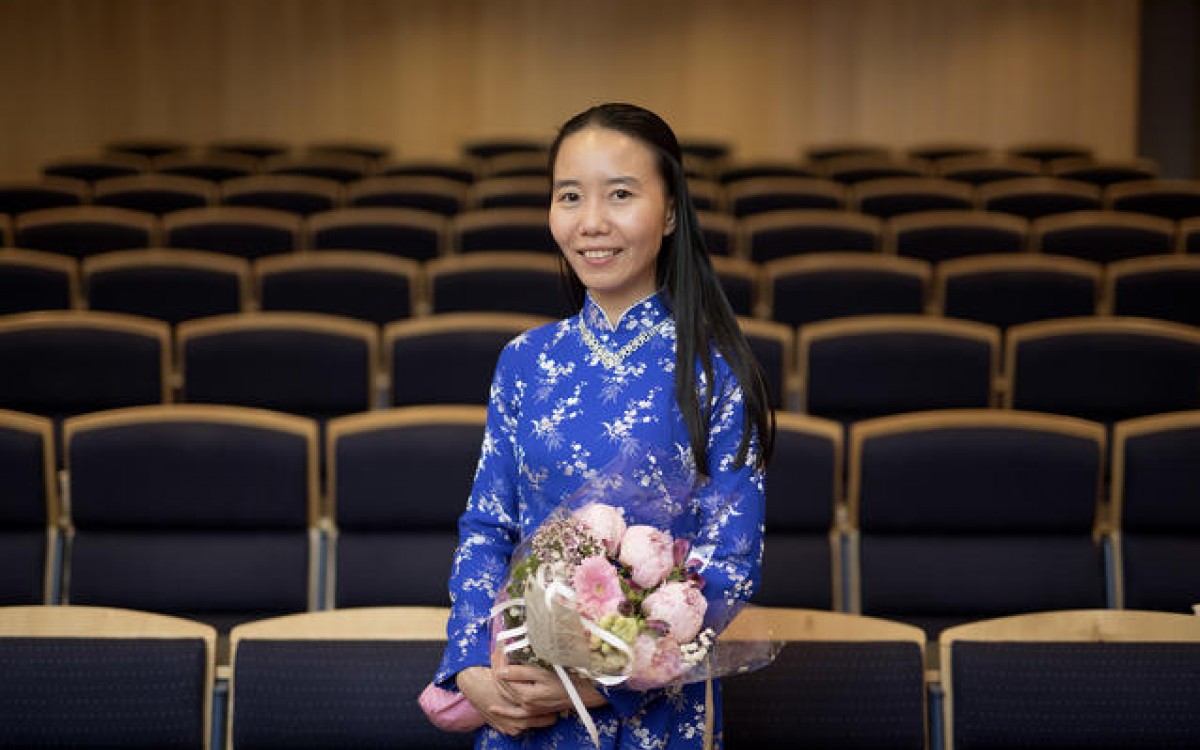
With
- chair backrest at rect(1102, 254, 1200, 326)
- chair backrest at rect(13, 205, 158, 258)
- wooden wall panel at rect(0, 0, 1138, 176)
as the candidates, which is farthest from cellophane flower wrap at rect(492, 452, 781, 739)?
wooden wall panel at rect(0, 0, 1138, 176)

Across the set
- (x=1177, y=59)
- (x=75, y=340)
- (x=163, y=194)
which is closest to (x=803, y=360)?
(x=75, y=340)

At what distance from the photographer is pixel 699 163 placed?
11055 mm

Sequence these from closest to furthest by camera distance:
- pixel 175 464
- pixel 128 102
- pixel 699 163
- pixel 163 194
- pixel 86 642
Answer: pixel 86 642
pixel 175 464
pixel 163 194
pixel 699 163
pixel 128 102

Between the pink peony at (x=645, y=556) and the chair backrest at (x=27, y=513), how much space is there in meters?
2.25

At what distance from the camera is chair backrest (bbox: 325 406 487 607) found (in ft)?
11.7

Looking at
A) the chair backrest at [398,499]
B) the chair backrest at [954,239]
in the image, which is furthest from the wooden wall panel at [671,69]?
the chair backrest at [398,499]

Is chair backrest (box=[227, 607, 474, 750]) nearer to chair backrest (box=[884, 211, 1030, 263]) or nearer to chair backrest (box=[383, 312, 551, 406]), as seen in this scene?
chair backrest (box=[383, 312, 551, 406])

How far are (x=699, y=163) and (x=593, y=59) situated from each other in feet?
11.3

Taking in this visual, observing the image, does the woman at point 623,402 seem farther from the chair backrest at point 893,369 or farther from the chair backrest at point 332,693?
the chair backrest at point 893,369

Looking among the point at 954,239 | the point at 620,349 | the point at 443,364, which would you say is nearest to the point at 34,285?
the point at 443,364

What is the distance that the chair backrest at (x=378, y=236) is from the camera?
6863mm

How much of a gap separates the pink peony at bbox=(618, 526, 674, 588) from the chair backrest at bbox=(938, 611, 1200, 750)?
0.93 metres

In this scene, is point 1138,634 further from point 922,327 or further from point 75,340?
point 75,340

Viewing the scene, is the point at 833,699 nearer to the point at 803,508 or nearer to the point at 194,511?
the point at 803,508
